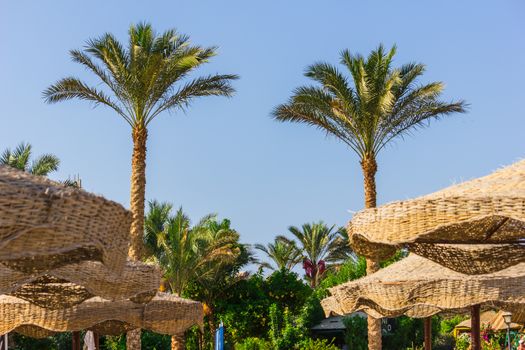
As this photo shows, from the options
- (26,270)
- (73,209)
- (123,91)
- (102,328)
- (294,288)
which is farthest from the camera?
(294,288)

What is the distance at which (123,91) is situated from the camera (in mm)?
20188

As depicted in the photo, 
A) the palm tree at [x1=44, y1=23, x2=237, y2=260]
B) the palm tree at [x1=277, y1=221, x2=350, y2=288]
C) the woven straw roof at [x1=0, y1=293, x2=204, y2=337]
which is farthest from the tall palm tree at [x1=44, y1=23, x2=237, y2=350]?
the palm tree at [x1=277, y1=221, x2=350, y2=288]

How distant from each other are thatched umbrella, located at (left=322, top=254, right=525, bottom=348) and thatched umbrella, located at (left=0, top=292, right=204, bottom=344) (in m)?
2.55

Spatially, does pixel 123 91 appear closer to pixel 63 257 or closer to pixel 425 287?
pixel 425 287

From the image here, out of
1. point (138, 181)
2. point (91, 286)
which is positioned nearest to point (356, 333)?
point (138, 181)

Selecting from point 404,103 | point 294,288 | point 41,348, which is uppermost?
point 404,103

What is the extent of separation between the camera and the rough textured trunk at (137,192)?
60.3ft

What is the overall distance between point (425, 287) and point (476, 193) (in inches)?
156

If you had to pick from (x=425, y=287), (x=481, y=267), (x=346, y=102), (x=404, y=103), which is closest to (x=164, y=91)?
(x=346, y=102)

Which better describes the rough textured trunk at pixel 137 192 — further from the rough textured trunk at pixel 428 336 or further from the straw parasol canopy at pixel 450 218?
the straw parasol canopy at pixel 450 218

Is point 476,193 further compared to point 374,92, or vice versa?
point 374,92

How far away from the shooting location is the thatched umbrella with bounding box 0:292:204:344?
8.29 meters

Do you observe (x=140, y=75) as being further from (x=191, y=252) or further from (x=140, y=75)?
(x=191, y=252)

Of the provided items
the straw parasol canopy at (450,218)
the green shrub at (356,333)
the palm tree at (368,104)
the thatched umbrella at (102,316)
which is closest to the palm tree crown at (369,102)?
the palm tree at (368,104)
